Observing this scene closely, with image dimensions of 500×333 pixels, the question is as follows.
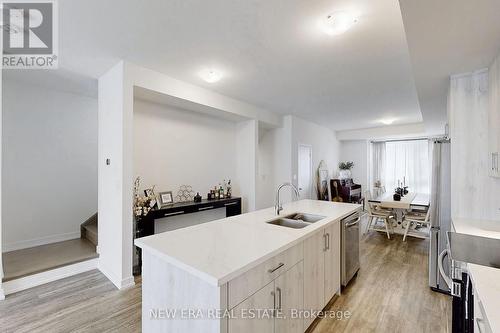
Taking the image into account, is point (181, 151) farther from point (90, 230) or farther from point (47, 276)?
point (47, 276)

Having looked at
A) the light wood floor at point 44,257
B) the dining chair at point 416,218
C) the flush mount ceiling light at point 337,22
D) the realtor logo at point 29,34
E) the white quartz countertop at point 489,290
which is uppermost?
the realtor logo at point 29,34

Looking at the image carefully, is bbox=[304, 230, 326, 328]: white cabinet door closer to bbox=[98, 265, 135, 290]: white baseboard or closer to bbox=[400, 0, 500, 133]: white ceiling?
bbox=[400, 0, 500, 133]: white ceiling

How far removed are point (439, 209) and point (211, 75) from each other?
129 inches

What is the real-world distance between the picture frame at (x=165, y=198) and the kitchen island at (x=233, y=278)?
188cm

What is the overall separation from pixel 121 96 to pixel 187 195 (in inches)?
77.6

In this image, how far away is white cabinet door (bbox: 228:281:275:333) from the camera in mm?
1164

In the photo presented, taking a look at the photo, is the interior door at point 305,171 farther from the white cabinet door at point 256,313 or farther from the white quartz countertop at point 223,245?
the white cabinet door at point 256,313

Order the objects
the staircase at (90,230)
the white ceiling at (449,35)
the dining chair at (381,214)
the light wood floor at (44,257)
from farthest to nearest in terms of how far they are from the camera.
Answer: the dining chair at (381,214)
the staircase at (90,230)
the light wood floor at (44,257)
the white ceiling at (449,35)

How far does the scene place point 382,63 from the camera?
9.16ft

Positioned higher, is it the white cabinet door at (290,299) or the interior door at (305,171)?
the interior door at (305,171)

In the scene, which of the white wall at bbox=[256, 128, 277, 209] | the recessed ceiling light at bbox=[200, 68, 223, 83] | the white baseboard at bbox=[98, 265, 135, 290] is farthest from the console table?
the recessed ceiling light at bbox=[200, 68, 223, 83]

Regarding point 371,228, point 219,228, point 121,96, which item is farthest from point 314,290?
point 371,228

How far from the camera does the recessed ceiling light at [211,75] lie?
303 cm

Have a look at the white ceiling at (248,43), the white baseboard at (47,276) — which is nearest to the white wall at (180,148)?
the white ceiling at (248,43)
